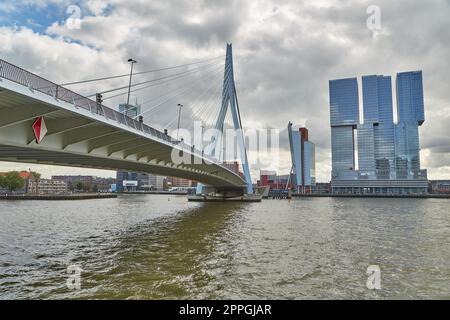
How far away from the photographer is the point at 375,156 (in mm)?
175625

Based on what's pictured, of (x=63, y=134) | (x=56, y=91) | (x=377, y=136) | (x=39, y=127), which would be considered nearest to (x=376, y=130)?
(x=377, y=136)

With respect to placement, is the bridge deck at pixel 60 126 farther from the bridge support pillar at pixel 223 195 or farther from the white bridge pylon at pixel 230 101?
the bridge support pillar at pixel 223 195

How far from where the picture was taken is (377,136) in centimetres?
17912

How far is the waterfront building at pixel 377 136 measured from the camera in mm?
162375

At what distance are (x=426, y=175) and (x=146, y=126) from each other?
17269cm

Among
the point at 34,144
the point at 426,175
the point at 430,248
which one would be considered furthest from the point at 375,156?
the point at 34,144

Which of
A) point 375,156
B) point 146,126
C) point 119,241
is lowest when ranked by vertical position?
point 119,241

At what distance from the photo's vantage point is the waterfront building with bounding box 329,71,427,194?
533ft

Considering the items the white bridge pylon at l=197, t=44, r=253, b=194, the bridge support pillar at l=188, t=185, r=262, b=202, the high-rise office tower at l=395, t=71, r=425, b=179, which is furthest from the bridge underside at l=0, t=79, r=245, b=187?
the high-rise office tower at l=395, t=71, r=425, b=179

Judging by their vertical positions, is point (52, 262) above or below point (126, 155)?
below

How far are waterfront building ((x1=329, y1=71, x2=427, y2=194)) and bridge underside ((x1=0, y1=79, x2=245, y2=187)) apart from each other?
15813 cm

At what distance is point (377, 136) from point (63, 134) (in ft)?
616

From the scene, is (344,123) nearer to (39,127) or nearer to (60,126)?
(60,126)
